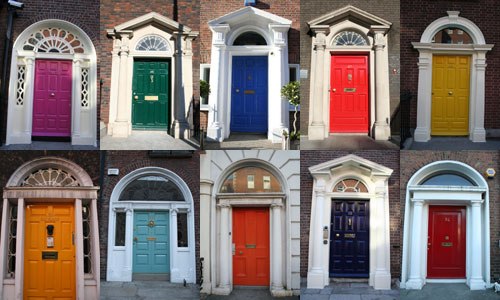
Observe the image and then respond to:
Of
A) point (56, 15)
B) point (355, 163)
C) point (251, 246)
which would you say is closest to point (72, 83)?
point (56, 15)

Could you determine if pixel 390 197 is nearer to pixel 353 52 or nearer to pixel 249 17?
pixel 353 52

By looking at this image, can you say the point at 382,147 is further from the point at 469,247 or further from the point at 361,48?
the point at 469,247

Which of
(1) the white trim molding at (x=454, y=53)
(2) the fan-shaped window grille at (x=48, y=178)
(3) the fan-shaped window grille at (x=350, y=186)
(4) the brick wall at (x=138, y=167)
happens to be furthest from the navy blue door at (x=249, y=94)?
(2) the fan-shaped window grille at (x=48, y=178)

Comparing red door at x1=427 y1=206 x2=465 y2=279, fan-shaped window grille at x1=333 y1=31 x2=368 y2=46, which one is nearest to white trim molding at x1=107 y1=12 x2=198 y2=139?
fan-shaped window grille at x1=333 y1=31 x2=368 y2=46

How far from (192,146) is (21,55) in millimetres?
3702

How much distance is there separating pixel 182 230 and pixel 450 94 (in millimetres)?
5367

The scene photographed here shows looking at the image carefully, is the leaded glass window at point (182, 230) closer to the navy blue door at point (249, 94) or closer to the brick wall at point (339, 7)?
the navy blue door at point (249, 94)

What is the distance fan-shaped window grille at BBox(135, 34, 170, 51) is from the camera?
27.8 ft

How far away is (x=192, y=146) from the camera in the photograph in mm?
8094

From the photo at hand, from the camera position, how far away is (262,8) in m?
8.40

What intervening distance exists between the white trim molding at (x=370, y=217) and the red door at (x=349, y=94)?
23.0 inches

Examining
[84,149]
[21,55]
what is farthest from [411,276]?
[21,55]

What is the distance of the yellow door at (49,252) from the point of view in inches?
332

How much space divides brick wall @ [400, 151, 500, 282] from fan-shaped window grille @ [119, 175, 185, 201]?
3914 millimetres
